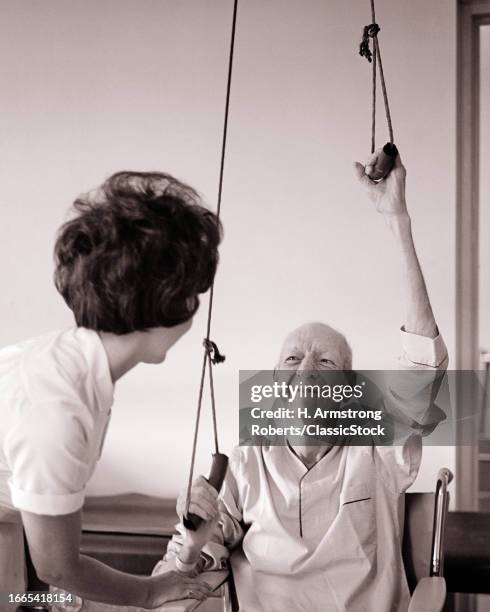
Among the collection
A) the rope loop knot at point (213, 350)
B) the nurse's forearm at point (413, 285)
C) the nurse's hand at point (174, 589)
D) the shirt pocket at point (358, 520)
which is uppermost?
the nurse's forearm at point (413, 285)

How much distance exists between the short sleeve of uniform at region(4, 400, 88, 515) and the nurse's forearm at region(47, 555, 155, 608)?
0.12 metres

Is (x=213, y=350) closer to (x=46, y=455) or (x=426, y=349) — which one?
(x=426, y=349)

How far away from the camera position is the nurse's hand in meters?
1.46

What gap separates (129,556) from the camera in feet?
8.51

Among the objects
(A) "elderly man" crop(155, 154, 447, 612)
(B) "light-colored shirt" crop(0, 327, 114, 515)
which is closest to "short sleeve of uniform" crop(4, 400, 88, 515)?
(B) "light-colored shirt" crop(0, 327, 114, 515)

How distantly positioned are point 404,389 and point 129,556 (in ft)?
3.63

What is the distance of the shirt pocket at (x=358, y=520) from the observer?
1.88 metres

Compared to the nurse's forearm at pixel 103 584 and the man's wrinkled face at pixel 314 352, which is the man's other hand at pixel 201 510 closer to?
the nurse's forearm at pixel 103 584

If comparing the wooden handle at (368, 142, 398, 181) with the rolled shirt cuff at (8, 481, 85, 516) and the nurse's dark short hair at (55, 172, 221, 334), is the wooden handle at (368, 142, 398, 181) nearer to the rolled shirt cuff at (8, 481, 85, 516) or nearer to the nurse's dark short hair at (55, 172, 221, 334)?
the nurse's dark short hair at (55, 172, 221, 334)

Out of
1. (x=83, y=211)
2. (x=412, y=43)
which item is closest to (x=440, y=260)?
(x=412, y=43)

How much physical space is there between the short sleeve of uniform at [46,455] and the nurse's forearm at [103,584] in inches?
4.8

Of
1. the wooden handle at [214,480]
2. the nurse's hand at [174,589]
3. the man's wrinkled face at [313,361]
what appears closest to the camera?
the nurse's hand at [174,589]

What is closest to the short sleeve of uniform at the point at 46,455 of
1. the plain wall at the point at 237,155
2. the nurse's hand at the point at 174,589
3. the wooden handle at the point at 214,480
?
the nurse's hand at the point at 174,589

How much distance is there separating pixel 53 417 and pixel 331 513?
35.1 inches
